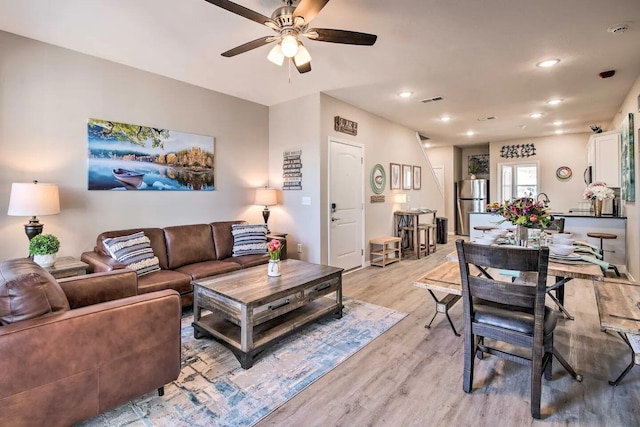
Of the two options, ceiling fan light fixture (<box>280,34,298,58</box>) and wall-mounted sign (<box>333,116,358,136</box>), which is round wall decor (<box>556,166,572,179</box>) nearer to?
wall-mounted sign (<box>333,116,358,136</box>)

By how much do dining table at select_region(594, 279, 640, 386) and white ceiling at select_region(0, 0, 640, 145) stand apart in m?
2.14

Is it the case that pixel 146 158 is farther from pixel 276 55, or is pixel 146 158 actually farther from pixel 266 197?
pixel 276 55

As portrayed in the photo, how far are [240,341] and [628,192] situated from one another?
16.7ft

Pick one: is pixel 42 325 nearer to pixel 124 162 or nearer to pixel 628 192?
pixel 124 162

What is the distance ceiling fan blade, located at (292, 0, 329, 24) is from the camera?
1.92 metres

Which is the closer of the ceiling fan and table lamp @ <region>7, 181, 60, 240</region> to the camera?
the ceiling fan

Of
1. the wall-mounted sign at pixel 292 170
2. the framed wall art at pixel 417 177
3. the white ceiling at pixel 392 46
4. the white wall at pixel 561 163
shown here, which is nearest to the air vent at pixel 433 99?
the white ceiling at pixel 392 46

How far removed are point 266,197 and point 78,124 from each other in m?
2.31

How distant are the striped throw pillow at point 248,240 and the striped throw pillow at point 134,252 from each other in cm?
101

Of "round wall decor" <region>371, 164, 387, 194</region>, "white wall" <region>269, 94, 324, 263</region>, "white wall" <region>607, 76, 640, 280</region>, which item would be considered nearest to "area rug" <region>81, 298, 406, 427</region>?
"white wall" <region>269, 94, 324, 263</region>

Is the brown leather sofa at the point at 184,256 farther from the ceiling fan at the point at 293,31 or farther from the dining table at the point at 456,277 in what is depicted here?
the ceiling fan at the point at 293,31

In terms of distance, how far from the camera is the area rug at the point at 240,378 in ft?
5.81

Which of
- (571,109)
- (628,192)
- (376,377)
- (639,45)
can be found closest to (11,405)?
(376,377)

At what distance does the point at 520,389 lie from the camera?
1996mm
